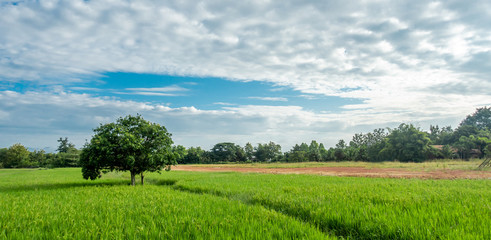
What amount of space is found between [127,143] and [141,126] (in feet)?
6.48

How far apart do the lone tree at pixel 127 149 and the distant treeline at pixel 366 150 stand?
1333 millimetres

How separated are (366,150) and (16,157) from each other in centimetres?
9603

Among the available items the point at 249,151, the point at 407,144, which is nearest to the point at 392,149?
the point at 407,144

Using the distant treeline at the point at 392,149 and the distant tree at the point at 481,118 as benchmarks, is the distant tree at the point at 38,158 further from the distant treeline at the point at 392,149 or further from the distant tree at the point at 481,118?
the distant tree at the point at 481,118

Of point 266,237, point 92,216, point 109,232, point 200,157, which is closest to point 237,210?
point 266,237

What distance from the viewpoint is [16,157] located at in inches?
2640

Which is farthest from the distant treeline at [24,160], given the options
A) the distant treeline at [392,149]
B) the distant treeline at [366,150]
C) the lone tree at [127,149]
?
the lone tree at [127,149]

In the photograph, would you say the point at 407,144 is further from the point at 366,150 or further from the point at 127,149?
the point at 127,149

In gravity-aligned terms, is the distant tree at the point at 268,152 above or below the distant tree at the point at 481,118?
below

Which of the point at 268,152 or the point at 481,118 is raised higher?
the point at 481,118

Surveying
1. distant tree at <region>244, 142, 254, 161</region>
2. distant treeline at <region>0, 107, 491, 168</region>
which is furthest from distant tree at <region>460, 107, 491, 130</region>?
distant tree at <region>244, 142, 254, 161</region>

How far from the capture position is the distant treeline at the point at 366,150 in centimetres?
5066

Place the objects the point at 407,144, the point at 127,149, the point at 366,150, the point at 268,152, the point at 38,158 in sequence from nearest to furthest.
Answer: the point at 127,149, the point at 407,144, the point at 366,150, the point at 38,158, the point at 268,152

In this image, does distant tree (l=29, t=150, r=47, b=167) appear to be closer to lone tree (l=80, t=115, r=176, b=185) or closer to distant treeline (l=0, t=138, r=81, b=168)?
distant treeline (l=0, t=138, r=81, b=168)
